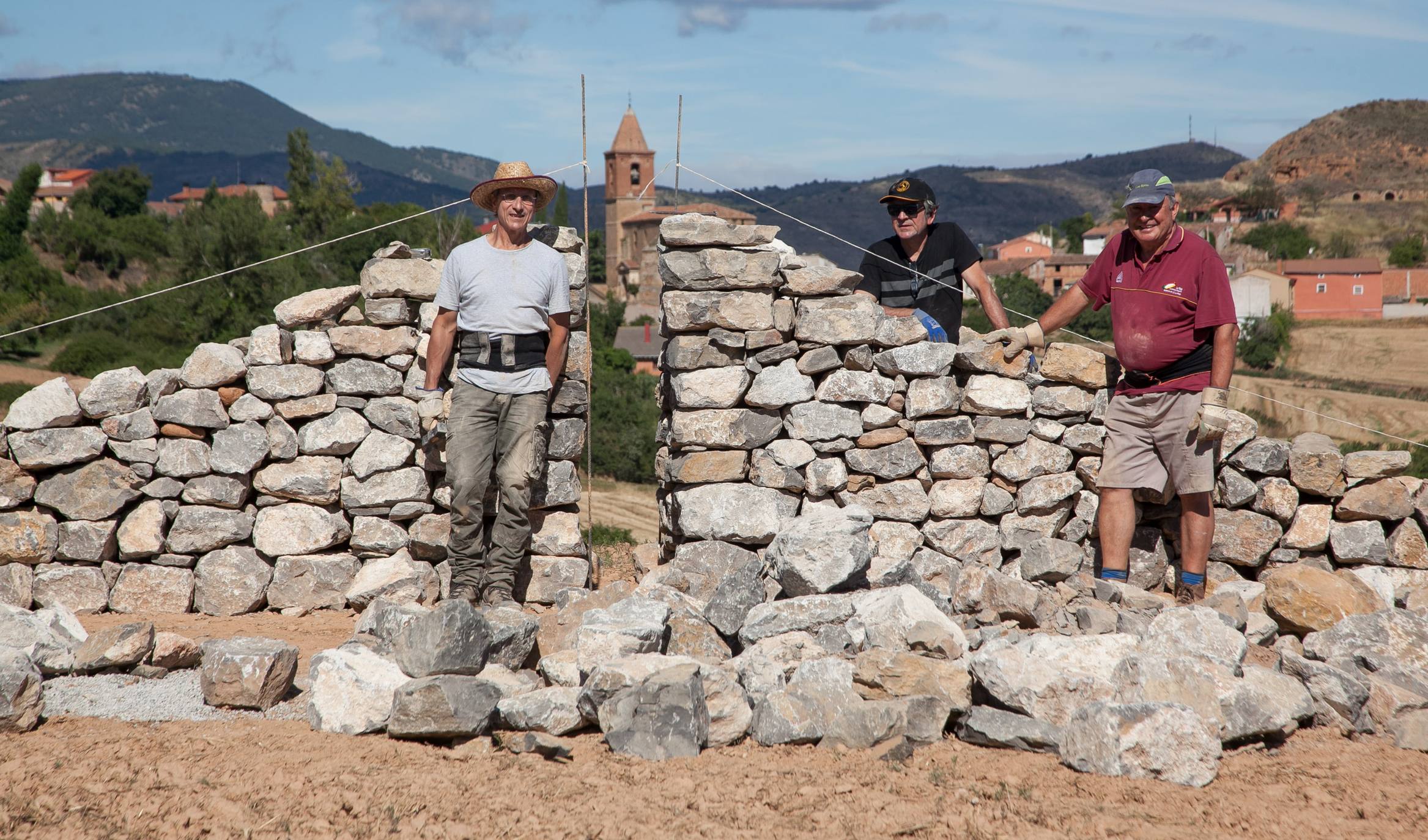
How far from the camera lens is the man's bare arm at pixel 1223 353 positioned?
195 inches

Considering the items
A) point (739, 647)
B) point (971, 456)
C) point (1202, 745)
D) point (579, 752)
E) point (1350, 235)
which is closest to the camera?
point (1202, 745)

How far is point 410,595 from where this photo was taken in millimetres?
5461

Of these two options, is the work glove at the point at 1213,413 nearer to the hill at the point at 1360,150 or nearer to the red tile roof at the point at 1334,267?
the red tile roof at the point at 1334,267

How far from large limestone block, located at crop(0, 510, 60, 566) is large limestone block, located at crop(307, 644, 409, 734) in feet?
8.51

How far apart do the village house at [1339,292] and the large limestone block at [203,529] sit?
146 feet

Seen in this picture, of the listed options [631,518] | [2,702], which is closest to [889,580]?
[2,702]

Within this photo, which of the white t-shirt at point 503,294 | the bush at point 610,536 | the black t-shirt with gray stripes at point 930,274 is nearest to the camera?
the white t-shirt at point 503,294

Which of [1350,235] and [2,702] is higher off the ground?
[1350,235]

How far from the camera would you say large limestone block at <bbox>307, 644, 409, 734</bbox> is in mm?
3664

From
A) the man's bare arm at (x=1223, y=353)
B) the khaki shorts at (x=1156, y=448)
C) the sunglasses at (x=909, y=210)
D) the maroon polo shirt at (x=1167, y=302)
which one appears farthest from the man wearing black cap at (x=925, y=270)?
the man's bare arm at (x=1223, y=353)

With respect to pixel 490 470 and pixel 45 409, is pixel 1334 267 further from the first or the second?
pixel 45 409

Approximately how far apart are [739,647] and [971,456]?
1.97m

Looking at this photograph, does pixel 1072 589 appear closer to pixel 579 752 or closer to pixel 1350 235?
pixel 579 752

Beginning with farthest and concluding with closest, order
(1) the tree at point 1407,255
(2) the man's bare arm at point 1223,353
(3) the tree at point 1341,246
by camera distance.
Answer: (3) the tree at point 1341,246 < (1) the tree at point 1407,255 < (2) the man's bare arm at point 1223,353
